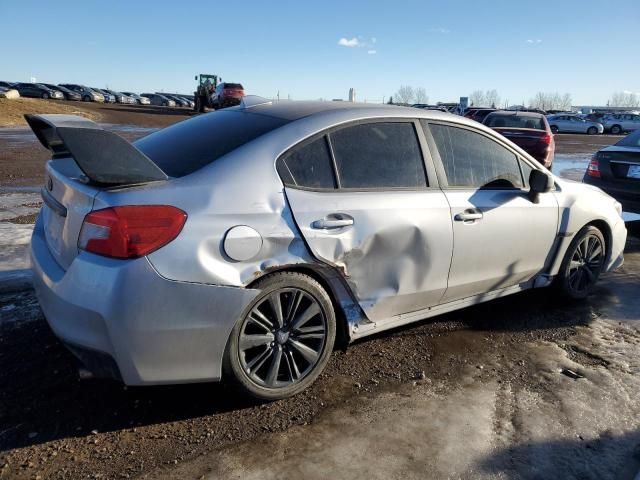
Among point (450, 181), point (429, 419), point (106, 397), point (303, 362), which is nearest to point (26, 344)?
point (106, 397)

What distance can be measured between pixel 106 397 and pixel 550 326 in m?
3.26

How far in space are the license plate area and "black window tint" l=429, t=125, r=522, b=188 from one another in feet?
12.4

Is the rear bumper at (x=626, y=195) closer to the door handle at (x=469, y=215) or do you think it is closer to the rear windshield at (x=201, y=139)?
the door handle at (x=469, y=215)

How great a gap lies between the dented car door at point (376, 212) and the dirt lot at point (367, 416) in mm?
484

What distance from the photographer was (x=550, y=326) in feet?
13.8

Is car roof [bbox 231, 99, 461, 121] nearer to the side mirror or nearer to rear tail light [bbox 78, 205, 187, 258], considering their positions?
the side mirror

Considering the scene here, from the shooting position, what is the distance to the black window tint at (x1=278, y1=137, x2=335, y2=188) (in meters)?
2.91

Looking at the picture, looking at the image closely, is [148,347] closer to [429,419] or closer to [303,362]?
[303,362]

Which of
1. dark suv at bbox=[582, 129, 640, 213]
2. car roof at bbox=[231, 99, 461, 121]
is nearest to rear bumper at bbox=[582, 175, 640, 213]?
dark suv at bbox=[582, 129, 640, 213]

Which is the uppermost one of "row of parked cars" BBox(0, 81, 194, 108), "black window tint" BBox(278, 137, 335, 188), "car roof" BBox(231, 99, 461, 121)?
"car roof" BBox(231, 99, 461, 121)

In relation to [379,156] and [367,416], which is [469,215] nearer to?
[379,156]

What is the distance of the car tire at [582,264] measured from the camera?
444 centimetres

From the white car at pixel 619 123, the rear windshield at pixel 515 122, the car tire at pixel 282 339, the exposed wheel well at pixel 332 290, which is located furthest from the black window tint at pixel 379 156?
the white car at pixel 619 123

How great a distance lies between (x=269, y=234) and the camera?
8.93 feet
